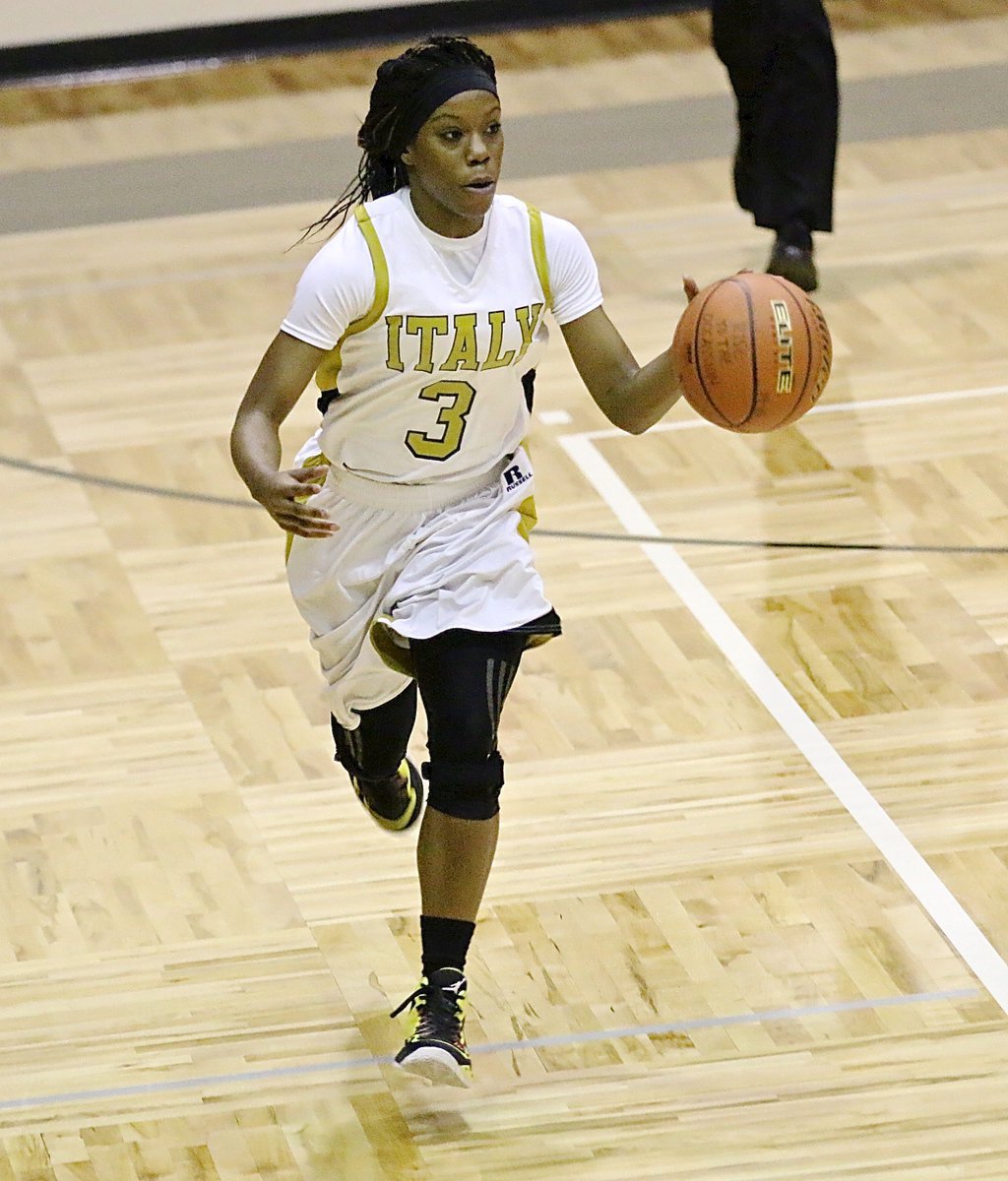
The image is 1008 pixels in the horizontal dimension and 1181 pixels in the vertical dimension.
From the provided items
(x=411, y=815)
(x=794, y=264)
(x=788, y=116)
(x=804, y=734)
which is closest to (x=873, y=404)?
(x=794, y=264)

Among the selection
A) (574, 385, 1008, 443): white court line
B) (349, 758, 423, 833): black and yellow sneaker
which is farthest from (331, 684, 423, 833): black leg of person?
(574, 385, 1008, 443): white court line

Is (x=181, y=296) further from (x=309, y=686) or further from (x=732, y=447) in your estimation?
(x=309, y=686)

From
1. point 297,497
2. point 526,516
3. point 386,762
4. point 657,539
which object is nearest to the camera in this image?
point 297,497

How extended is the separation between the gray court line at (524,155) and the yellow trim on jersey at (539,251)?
4.88m

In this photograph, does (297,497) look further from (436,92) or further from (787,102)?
(787,102)

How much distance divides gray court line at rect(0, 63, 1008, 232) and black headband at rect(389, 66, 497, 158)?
4933 mm

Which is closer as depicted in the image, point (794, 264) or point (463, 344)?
point (463, 344)

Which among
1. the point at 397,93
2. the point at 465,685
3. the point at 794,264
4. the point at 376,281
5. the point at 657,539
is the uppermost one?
the point at 397,93

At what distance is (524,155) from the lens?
27.4 feet

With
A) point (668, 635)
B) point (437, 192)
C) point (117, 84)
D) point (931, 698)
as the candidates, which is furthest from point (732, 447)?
point (117, 84)

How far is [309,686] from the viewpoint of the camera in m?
4.57

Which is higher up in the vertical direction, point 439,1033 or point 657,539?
point 439,1033

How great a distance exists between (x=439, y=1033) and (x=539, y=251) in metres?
1.13

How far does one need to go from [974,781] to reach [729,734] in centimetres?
48
